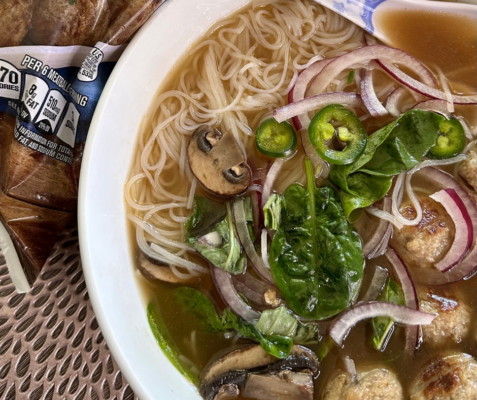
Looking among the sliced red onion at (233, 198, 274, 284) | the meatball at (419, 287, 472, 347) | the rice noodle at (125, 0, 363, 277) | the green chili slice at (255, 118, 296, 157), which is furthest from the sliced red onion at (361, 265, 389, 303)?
the green chili slice at (255, 118, 296, 157)

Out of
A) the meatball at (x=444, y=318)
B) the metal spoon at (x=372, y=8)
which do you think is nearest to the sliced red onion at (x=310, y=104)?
the metal spoon at (x=372, y=8)

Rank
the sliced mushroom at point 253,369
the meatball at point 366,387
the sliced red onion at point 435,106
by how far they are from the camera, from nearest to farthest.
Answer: the meatball at point 366,387 < the sliced mushroom at point 253,369 < the sliced red onion at point 435,106

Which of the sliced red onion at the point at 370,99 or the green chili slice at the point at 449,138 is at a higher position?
the sliced red onion at the point at 370,99

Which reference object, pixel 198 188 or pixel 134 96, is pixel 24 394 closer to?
pixel 198 188

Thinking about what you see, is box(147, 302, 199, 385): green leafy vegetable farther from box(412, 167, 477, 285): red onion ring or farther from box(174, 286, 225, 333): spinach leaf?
box(412, 167, 477, 285): red onion ring

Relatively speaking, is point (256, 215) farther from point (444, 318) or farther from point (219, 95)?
point (444, 318)

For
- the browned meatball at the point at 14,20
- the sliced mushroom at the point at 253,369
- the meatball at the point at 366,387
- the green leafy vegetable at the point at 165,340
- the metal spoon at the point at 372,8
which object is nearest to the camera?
the browned meatball at the point at 14,20

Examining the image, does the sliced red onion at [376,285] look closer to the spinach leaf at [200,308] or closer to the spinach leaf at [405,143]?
the spinach leaf at [405,143]

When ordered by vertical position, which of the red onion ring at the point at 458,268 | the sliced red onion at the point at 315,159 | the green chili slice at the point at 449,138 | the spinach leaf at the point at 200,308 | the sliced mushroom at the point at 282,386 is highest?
the sliced red onion at the point at 315,159
